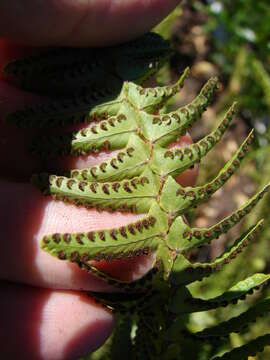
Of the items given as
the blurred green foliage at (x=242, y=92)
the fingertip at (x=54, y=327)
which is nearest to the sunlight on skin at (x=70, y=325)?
the fingertip at (x=54, y=327)

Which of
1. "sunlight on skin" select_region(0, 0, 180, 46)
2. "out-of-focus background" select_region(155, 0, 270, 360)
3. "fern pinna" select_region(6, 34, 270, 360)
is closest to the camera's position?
"fern pinna" select_region(6, 34, 270, 360)

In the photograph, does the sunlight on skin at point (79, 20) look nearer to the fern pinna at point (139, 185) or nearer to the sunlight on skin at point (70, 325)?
the fern pinna at point (139, 185)

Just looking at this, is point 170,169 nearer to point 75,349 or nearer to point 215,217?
point 75,349

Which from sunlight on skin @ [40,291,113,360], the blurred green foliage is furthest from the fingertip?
the blurred green foliage

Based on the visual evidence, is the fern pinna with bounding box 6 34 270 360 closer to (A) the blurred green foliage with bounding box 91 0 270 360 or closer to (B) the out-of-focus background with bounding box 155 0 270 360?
(A) the blurred green foliage with bounding box 91 0 270 360

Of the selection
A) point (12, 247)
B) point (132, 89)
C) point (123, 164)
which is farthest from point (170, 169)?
point (12, 247)

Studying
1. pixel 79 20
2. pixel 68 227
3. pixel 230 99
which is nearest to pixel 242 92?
pixel 230 99
